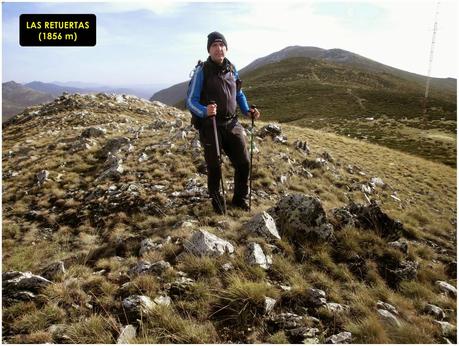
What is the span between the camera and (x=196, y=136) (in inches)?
538

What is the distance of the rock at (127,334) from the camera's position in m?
3.91

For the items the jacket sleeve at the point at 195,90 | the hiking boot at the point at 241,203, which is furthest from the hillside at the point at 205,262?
the jacket sleeve at the point at 195,90

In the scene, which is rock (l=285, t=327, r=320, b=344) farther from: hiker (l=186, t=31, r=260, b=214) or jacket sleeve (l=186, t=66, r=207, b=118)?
jacket sleeve (l=186, t=66, r=207, b=118)

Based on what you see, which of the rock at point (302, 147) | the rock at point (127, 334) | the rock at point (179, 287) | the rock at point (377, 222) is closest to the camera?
the rock at point (127, 334)

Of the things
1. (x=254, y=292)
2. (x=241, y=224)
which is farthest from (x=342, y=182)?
(x=254, y=292)

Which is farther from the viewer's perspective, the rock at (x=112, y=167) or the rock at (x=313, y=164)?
the rock at (x=313, y=164)

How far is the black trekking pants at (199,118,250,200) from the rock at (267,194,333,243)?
1.17 m

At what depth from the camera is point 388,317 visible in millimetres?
4359

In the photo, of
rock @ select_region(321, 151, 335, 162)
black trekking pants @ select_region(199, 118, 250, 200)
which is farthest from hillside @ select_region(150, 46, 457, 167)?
black trekking pants @ select_region(199, 118, 250, 200)

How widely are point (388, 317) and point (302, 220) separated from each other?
2.42 m

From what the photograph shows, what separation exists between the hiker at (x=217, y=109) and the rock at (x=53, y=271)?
10.5ft

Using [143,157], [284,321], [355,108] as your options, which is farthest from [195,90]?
[355,108]

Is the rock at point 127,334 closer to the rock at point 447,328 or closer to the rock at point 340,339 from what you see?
the rock at point 340,339

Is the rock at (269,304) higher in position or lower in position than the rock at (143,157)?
lower
